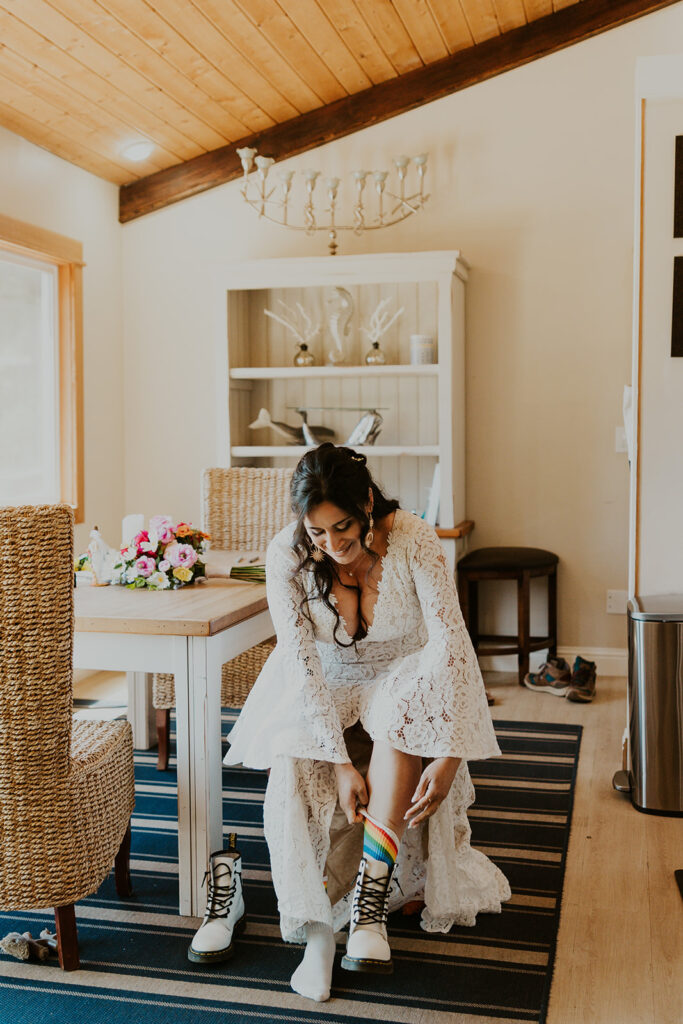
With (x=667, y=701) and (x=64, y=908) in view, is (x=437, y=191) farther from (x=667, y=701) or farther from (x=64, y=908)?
(x=64, y=908)

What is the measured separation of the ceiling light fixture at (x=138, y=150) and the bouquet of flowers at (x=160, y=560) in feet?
7.32

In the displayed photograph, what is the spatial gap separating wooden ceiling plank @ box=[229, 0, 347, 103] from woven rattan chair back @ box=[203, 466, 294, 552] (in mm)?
1608

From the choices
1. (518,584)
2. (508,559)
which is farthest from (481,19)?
(518,584)

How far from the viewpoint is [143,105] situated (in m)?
4.05

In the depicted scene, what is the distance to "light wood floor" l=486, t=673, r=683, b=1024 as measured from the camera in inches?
77.0

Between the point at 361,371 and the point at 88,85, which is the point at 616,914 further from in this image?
the point at 88,85

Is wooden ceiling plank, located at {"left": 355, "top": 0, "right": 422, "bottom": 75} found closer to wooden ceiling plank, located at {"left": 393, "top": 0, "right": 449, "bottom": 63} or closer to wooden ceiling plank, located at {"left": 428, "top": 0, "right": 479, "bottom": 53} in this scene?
wooden ceiling plank, located at {"left": 393, "top": 0, "right": 449, "bottom": 63}

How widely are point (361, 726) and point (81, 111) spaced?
9.34 feet

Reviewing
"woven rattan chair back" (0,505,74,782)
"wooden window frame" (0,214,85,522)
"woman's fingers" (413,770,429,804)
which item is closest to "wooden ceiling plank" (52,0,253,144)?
"wooden window frame" (0,214,85,522)

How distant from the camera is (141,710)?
3488mm

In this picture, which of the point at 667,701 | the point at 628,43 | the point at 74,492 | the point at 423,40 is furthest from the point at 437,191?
the point at 667,701

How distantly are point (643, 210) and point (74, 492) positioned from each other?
271cm

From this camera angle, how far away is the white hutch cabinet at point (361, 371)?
437 centimetres

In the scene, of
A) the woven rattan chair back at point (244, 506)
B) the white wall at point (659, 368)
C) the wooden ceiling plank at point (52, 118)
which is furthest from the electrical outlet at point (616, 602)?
the wooden ceiling plank at point (52, 118)
